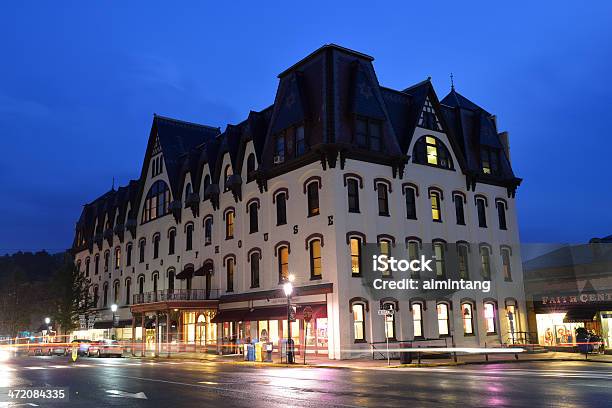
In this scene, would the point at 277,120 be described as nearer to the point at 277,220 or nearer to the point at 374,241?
the point at 277,220

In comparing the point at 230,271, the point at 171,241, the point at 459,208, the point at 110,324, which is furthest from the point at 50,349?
the point at 459,208

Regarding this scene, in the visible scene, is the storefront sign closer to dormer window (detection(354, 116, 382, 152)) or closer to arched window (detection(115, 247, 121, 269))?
dormer window (detection(354, 116, 382, 152))

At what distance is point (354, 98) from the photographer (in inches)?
1398

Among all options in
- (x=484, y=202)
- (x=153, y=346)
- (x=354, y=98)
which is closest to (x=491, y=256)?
(x=484, y=202)

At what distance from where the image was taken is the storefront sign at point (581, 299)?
122 feet

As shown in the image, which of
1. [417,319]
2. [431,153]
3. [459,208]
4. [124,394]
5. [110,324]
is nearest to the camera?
[124,394]

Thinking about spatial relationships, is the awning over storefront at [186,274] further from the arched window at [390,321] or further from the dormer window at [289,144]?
the arched window at [390,321]

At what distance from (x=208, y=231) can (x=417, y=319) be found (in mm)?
17808

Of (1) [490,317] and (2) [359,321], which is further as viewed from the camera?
(1) [490,317]

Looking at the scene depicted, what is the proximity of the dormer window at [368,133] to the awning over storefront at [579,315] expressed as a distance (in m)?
16.7

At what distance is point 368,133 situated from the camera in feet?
117

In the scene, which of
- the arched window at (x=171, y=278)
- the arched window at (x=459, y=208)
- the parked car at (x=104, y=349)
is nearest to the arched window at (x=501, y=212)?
the arched window at (x=459, y=208)

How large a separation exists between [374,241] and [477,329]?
10.1 meters

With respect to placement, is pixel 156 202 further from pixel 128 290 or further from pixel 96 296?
pixel 96 296
